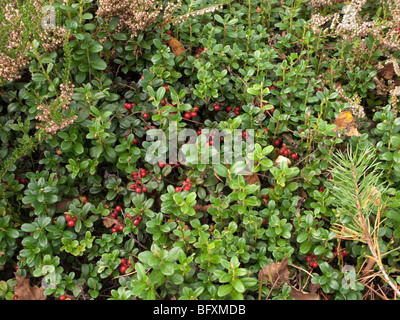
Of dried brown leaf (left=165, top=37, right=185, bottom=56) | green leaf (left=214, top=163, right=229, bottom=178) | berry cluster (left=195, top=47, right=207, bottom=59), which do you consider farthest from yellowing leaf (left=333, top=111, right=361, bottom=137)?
dried brown leaf (left=165, top=37, right=185, bottom=56)

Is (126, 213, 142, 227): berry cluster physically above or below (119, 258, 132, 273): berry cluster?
above

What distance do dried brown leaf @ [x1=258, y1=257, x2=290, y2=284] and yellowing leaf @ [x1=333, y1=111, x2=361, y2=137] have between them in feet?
3.51

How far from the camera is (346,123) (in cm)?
274

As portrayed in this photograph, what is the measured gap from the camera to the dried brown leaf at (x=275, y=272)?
219 centimetres

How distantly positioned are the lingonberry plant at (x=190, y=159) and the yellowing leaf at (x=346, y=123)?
0.07 metres

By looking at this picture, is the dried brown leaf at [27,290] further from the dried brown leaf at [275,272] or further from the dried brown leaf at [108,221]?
the dried brown leaf at [275,272]

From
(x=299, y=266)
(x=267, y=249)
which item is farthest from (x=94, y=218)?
(x=299, y=266)

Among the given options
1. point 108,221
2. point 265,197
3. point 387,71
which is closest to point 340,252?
point 265,197

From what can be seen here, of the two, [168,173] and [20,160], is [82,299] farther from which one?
[20,160]

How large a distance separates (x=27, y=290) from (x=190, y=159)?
51.1 inches

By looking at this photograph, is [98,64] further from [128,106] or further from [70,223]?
[70,223]

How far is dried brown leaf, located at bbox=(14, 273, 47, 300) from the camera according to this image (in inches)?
88.4

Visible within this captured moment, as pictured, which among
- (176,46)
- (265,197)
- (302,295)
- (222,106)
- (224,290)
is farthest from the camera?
(176,46)

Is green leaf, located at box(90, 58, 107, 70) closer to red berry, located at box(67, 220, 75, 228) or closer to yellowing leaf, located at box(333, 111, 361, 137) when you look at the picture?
red berry, located at box(67, 220, 75, 228)
